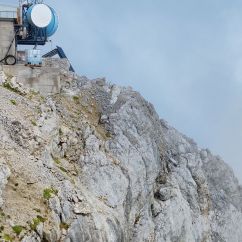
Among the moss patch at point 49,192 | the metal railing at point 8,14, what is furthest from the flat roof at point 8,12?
the moss patch at point 49,192

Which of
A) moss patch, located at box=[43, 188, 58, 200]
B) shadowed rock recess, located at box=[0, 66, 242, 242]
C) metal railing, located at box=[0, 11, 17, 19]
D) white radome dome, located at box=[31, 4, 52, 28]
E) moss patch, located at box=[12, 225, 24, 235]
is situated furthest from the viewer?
white radome dome, located at box=[31, 4, 52, 28]

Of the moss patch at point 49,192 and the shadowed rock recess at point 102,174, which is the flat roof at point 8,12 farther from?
the moss patch at point 49,192

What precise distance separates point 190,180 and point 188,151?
260 inches

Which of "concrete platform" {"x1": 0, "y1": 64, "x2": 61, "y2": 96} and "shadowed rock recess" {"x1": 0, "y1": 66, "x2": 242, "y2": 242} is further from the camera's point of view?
"concrete platform" {"x1": 0, "y1": 64, "x2": 61, "y2": 96}

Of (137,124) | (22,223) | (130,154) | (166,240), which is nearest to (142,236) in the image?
(166,240)

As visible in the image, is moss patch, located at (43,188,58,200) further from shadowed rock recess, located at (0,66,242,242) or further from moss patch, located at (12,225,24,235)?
moss patch, located at (12,225,24,235)

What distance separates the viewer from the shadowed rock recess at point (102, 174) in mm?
64938

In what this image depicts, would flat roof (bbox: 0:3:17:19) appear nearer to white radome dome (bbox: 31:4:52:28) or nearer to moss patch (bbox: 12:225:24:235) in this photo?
white radome dome (bbox: 31:4:52:28)

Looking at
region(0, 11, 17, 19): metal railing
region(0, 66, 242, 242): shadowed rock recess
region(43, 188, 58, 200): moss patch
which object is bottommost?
region(43, 188, 58, 200): moss patch

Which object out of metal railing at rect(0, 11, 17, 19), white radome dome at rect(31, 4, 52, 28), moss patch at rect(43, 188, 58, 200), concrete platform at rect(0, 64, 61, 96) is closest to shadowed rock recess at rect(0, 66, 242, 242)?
moss patch at rect(43, 188, 58, 200)

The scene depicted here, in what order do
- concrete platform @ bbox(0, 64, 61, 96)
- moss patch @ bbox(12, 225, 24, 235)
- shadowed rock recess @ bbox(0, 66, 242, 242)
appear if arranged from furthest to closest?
concrete platform @ bbox(0, 64, 61, 96), shadowed rock recess @ bbox(0, 66, 242, 242), moss patch @ bbox(12, 225, 24, 235)

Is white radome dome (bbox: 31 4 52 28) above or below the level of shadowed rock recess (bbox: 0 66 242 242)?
above

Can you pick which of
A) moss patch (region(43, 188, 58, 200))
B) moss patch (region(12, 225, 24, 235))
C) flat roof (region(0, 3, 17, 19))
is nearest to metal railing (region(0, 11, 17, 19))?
flat roof (region(0, 3, 17, 19))

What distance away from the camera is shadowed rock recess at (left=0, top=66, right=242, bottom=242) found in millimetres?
64938
